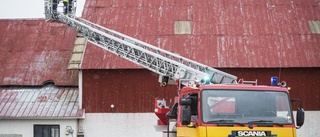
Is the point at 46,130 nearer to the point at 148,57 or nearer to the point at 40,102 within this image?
the point at 40,102

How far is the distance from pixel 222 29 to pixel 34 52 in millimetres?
11115

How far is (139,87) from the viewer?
33.3 m

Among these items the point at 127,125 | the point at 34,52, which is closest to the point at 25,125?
the point at 127,125

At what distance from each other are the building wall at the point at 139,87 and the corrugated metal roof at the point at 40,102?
0.99 meters

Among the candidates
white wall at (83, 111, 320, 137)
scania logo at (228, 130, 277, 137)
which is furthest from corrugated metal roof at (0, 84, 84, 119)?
scania logo at (228, 130, 277, 137)

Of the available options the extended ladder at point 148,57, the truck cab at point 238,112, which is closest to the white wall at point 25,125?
the extended ladder at point 148,57

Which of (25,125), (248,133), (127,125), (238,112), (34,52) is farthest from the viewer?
(34,52)

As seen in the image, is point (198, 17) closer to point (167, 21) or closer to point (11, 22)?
point (167, 21)

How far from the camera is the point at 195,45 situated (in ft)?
111

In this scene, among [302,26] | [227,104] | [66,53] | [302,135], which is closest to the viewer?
[227,104]

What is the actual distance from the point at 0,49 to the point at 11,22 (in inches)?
118

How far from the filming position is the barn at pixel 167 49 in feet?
108

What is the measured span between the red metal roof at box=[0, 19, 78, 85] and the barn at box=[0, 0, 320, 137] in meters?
0.07

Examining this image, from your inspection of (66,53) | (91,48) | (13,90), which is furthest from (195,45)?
(13,90)
